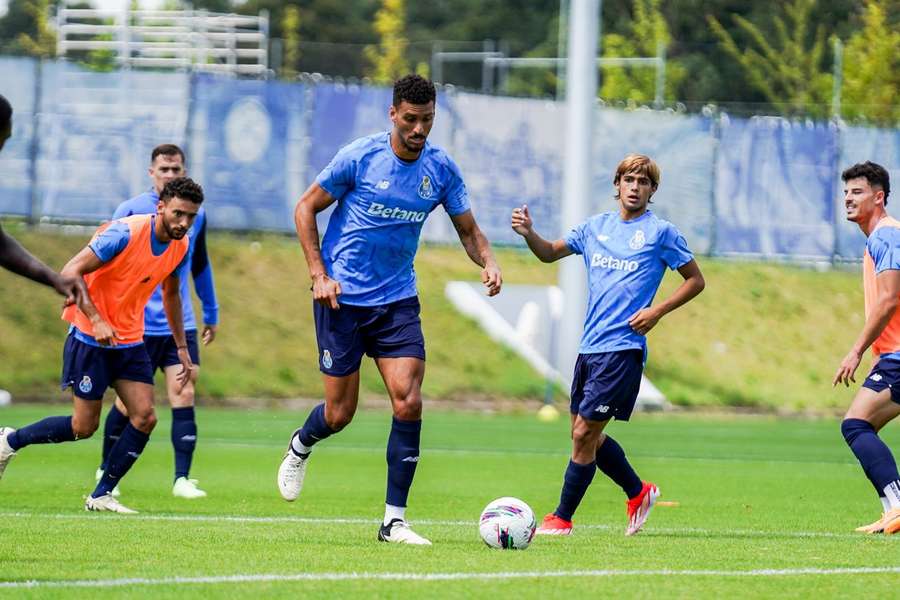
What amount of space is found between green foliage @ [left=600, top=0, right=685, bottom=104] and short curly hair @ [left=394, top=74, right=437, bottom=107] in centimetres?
3735

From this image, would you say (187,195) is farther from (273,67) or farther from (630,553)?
(273,67)

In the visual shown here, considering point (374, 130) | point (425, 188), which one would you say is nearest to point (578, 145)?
point (374, 130)

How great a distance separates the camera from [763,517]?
11086mm

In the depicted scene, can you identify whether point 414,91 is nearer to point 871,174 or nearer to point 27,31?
point 871,174

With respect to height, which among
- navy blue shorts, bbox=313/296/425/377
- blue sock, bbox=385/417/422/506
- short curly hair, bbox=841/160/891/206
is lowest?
blue sock, bbox=385/417/422/506

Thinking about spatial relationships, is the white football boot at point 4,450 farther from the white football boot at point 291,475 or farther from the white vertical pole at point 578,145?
the white vertical pole at point 578,145

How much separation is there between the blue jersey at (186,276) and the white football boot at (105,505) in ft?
6.00

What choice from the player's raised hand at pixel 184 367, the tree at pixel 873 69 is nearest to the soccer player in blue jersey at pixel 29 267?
the player's raised hand at pixel 184 367

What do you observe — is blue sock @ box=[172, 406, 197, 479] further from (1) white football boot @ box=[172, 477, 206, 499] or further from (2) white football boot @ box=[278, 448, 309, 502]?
(2) white football boot @ box=[278, 448, 309, 502]

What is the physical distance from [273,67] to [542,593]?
46372 millimetres

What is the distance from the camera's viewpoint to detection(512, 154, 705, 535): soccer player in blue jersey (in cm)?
930

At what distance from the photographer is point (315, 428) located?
9516 mm

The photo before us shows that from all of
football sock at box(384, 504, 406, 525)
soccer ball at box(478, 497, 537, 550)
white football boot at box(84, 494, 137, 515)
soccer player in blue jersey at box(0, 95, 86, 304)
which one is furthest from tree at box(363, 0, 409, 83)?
soccer player in blue jersey at box(0, 95, 86, 304)

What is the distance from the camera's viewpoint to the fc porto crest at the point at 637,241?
9.48m
